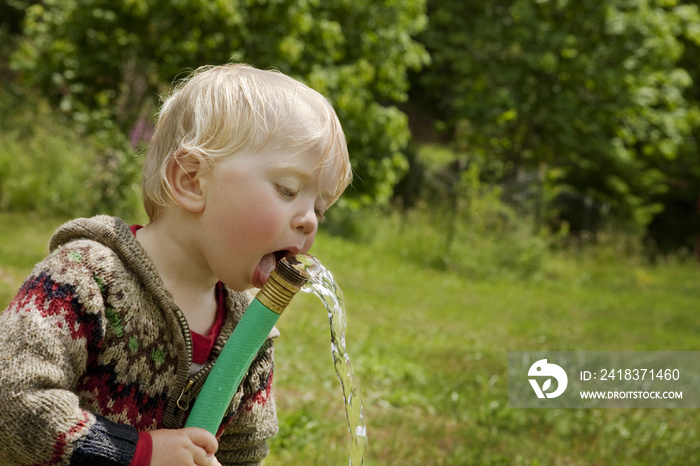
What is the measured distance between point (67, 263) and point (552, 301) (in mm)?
7469

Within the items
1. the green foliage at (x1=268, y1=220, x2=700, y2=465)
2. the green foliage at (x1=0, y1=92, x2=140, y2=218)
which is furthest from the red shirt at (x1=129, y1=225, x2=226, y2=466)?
the green foliage at (x1=0, y1=92, x2=140, y2=218)

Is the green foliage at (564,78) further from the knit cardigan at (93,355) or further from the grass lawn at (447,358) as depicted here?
the knit cardigan at (93,355)

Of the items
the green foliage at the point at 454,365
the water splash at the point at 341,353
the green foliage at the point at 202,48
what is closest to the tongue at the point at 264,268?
the water splash at the point at 341,353

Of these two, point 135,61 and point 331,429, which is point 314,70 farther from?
point 331,429

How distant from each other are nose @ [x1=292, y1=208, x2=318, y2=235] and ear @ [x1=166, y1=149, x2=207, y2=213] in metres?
0.20

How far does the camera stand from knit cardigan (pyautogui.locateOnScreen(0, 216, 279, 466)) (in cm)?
143

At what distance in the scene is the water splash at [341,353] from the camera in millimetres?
1834

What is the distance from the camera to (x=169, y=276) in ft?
5.79

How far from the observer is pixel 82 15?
8984mm

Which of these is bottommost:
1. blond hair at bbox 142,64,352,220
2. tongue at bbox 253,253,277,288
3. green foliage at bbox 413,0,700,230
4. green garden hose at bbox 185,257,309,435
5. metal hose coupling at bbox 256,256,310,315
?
green garden hose at bbox 185,257,309,435

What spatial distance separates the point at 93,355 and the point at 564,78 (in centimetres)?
1286

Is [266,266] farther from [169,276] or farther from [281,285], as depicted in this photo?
[169,276]

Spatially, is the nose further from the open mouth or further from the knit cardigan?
the knit cardigan

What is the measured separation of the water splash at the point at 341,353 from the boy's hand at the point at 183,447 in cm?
39
